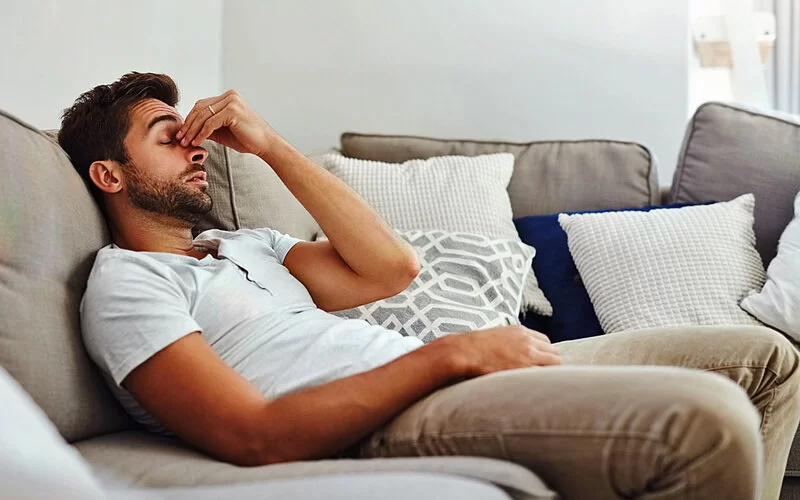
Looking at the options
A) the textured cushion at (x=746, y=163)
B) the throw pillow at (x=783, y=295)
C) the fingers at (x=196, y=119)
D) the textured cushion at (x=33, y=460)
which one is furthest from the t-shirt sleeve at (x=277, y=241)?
the textured cushion at (x=746, y=163)

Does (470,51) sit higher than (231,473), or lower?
higher

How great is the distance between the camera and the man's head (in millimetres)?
1567

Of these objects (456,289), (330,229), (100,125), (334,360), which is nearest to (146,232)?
(100,125)

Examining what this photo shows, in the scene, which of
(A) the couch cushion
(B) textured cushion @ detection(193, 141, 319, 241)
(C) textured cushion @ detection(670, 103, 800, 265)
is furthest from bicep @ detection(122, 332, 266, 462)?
(C) textured cushion @ detection(670, 103, 800, 265)

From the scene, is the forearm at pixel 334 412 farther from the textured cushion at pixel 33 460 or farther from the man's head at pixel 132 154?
the man's head at pixel 132 154

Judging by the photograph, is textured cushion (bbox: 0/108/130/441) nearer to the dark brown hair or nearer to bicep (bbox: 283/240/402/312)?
the dark brown hair

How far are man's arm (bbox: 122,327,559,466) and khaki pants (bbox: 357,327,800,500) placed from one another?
36mm

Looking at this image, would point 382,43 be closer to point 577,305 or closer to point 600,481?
point 577,305

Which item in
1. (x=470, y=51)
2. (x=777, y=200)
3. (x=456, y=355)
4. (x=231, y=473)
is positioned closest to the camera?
(x=231, y=473)

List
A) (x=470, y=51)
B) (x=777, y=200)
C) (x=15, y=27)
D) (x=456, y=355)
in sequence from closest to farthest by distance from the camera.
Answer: (x=456, y=355) < (x=15, y=27) < (x=777, y=200) < (x=470, y=51)

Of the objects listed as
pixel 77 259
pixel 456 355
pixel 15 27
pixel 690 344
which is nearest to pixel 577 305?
pixel 690 344

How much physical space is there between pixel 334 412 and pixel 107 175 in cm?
67

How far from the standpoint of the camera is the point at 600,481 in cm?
100

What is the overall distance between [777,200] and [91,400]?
1.82 meters
